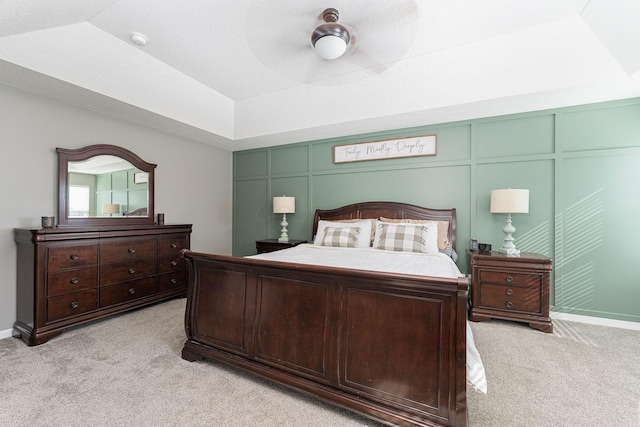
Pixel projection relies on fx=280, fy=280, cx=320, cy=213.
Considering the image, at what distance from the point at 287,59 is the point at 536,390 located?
3548 mm

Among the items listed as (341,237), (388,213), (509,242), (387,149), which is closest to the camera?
(509,242)

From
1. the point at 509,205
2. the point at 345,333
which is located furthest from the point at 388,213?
the point at 345,333

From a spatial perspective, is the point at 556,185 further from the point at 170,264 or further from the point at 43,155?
the point at 43,155

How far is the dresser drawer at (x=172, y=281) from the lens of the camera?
3.59 meters

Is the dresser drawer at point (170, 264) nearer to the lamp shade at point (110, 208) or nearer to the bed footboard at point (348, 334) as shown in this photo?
the lamp shade at point (110, 208)

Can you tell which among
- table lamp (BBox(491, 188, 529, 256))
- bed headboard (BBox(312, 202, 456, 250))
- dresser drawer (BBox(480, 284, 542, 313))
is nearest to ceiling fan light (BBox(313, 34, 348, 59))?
bed headboard (BBox(312, 202, 456, 250))

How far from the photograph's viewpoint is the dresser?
2.56 metres

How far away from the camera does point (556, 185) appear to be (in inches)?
124

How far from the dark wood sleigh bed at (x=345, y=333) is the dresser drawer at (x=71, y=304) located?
1540mm

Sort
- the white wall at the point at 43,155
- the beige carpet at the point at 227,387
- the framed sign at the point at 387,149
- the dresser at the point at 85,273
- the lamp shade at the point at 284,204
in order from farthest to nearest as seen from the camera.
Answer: the lamp shade at the point at 284,204
the framed sign at the point at 387,149
the white wall at the point at 43,155
the dresser at the point at 85,273
the beige carpet at the point at 227,387

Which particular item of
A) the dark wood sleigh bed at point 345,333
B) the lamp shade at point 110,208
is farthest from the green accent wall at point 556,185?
the lamp shade at point 110,208

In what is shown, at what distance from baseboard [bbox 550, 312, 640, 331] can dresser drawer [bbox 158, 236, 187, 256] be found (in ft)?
15.2

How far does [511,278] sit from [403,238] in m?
1.15

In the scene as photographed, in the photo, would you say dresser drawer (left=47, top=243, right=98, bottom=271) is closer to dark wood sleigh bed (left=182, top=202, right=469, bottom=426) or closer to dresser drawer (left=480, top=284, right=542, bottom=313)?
dark wood sleigh bed (left=182, top=202, right=469, bottom=426)
